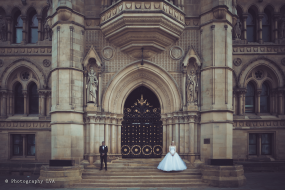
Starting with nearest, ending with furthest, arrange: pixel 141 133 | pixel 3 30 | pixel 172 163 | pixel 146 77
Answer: pixel 172 163 → pixel 146 77 → pixel 141 133 → pixel 3 30

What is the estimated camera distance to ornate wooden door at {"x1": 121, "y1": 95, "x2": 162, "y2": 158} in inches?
596

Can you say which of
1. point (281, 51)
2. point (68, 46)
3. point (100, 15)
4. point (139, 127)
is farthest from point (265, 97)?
point (68, 46)

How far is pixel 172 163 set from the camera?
12.6 meters

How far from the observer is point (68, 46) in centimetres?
1322

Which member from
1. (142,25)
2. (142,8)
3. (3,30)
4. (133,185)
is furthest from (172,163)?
(3,30)

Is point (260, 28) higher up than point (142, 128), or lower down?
higher up

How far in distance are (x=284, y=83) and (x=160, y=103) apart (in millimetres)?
8339

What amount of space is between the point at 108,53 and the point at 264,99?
10.7 metres

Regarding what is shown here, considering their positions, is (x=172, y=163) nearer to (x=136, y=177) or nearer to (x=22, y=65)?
(x=136, y=177)

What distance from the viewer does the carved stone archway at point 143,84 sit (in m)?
14.0

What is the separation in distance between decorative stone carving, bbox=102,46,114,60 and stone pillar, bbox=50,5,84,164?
1.33m

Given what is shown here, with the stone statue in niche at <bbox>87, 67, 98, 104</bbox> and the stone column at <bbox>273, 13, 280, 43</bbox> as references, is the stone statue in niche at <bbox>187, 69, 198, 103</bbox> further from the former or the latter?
the stone column at <bbox>273, 13, 280, 43</bbox>

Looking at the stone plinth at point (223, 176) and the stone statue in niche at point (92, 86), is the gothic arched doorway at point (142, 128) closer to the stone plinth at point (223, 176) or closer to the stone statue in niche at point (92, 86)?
the stone statue in niche at point (92, 86)

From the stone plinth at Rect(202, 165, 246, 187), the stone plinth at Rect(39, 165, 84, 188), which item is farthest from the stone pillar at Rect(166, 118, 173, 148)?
the stone plinth at Rect(39, 165, 84, 188)
